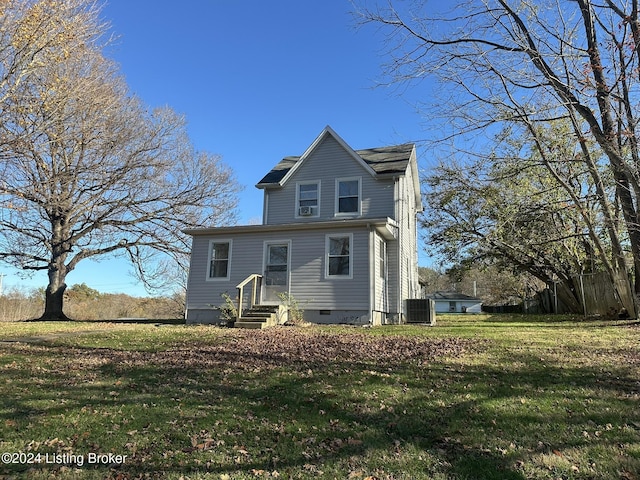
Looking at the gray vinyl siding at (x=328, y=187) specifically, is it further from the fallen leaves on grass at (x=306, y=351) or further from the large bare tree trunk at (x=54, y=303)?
the large bare tree trunk at (x=54, y=303)

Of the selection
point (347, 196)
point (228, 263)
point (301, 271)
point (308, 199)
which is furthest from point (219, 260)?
point (347, 196)

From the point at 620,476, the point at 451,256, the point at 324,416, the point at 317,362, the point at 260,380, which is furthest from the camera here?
the point at 451,256

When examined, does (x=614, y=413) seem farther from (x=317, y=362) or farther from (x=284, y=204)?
(x=284, y=204)

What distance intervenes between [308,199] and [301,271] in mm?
3823

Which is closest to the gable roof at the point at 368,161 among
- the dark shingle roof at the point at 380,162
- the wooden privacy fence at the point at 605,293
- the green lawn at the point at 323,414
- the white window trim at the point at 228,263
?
the dark shingle roof at the point at 380,162

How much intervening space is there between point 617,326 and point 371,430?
35.5ft

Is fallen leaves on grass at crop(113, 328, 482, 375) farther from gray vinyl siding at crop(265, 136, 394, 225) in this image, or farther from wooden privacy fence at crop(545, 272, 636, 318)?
wooden privacy fence at crop(545, 272, 636, 318)

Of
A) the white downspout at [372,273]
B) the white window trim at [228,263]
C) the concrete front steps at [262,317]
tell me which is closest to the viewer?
the concrete front steps at [262,317]

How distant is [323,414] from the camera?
4113 mm

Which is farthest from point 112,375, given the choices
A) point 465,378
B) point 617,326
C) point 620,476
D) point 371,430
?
point 617,326

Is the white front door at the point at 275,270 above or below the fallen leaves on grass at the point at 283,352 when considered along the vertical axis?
above

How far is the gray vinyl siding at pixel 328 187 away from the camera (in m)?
16.1

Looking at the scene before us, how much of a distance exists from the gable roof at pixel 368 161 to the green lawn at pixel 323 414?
1030 centimetres

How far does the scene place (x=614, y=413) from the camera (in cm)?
407
